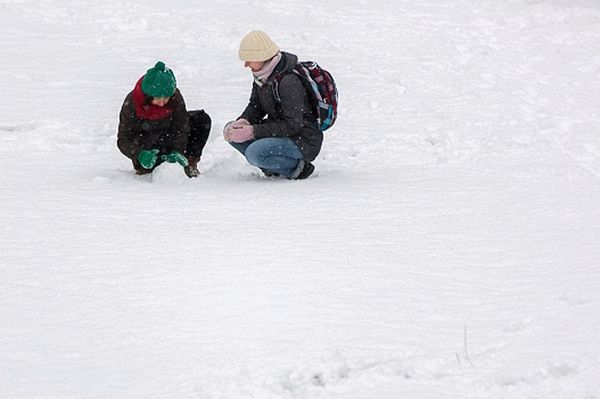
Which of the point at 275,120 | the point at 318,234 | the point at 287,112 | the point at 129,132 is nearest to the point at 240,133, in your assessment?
the point at 275,120

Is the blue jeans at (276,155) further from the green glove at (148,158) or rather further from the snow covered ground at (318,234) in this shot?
the green glove at (148,158)

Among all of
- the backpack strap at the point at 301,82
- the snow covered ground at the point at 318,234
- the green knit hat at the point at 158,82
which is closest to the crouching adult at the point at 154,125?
the green knit hat at the point at 158,82

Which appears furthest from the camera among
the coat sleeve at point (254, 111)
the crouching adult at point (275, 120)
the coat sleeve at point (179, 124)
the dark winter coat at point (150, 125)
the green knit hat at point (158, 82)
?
the coat sleeve at point (254, 111)

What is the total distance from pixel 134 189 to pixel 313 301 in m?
2.39

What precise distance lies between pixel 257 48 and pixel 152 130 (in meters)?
1.05

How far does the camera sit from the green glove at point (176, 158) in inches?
239

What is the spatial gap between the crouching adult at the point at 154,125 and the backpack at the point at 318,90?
78 centimetres

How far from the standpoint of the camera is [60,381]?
9.92 feet

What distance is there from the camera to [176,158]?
6090mm

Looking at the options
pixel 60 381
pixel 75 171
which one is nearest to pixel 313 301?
pixel 60 381

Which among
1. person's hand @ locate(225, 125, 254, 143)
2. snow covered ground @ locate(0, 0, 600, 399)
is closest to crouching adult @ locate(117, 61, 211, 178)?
snow covered ground @ locate(0, 0, 600, 399)

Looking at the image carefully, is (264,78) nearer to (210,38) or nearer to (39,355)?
(39,355)

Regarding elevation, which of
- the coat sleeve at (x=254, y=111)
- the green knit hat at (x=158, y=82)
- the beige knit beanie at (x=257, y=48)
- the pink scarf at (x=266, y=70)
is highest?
the beige knit beanie at (x=257, y=48)

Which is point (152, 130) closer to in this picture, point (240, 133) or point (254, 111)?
point (240, 133)
